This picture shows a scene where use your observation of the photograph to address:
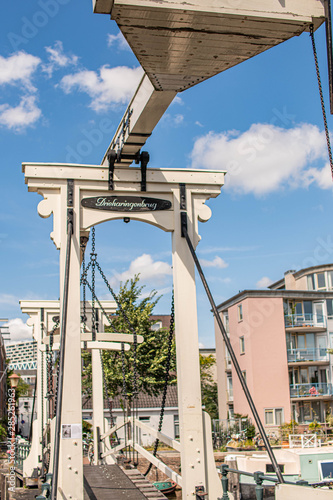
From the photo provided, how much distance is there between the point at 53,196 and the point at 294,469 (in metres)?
19.6

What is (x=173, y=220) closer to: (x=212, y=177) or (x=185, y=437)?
(x=212, y=177)

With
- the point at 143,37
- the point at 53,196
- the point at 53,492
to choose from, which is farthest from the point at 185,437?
the point at 143,37

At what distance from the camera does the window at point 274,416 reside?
3319 cm

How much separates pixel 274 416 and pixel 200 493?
2840 centimetres

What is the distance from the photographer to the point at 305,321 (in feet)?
119

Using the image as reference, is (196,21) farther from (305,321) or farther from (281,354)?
(305,321)

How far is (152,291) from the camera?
1109 inches

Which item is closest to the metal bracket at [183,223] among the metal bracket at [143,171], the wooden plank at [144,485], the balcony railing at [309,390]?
the metal bracket at [143,171]

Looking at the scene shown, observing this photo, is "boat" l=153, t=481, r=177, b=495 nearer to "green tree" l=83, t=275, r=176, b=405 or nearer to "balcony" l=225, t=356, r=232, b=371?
"green tree" l=83, t=275, r=176, b=405

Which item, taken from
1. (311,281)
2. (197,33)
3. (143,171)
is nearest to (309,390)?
(311,281)

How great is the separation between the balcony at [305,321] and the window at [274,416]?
205 inches

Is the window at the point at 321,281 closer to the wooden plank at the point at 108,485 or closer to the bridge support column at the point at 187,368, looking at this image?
the wooden plank at the point at 108,485

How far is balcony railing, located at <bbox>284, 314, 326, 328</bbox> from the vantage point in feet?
117

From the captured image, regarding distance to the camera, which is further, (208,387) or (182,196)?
(208,387)
